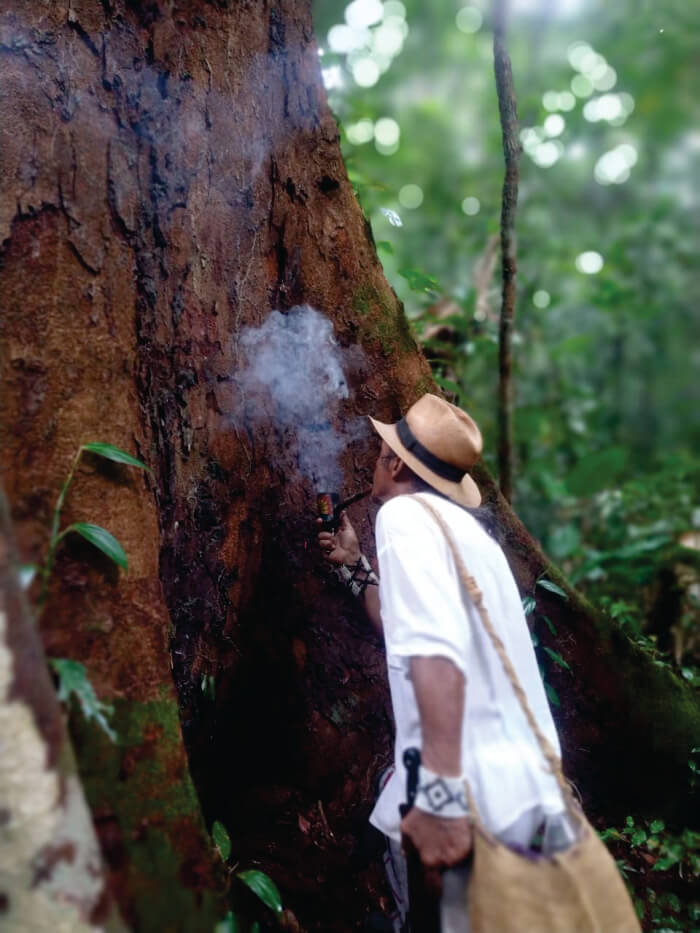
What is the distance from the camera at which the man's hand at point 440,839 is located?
188 cm

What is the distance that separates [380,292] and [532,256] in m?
7.78

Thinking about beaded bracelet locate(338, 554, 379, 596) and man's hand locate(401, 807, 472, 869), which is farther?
beaded bracelet locate(338, 554, 379, 596)

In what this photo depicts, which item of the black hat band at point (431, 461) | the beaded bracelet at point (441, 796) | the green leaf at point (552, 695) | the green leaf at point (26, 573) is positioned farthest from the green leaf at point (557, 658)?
the green leaf at point (26, 573)

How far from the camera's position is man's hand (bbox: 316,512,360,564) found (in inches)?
119

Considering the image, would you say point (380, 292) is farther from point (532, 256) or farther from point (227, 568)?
point (532, 256)

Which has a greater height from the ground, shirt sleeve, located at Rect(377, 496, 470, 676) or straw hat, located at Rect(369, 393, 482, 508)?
straw hat, located at Rect(369, 393, 482, 508)

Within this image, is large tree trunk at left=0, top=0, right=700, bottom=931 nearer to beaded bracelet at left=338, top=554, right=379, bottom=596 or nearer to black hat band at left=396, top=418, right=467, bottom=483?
beaded bracelet at left=338, top=554, right=379, bottom=596

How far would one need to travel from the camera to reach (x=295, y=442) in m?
3.19

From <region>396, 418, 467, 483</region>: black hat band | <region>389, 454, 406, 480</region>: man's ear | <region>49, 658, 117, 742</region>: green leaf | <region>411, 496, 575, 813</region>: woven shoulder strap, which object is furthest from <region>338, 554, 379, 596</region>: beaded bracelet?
<region>49, 658, 117, 742</region>: green leaf

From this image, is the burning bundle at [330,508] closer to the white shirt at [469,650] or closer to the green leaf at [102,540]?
the white shirt at [469,650]

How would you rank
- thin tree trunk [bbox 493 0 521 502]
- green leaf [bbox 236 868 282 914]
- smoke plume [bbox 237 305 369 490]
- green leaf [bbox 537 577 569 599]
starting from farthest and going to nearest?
thin tree trunk [bbox 493 0 521 502]
green leaf [bbox 537 577 569 599]
smoke plume [bbox 237 305 369 490]
green leaf [bbox 236 868 282 914]

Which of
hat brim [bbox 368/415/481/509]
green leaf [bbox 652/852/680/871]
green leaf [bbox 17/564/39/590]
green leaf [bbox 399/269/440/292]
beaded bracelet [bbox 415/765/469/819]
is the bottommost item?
green leaf [bbox 652/852/680/871]

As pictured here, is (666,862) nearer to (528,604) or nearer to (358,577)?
(528,604)

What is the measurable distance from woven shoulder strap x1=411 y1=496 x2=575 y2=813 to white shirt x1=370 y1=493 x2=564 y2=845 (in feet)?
0.07
